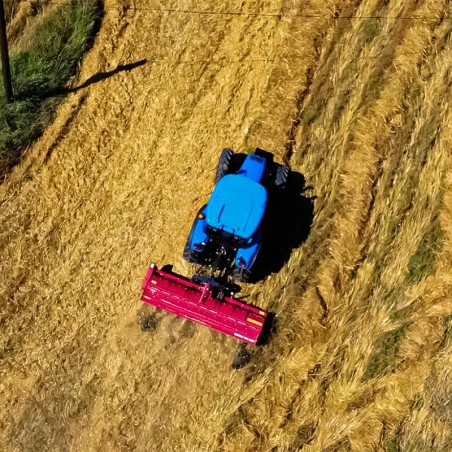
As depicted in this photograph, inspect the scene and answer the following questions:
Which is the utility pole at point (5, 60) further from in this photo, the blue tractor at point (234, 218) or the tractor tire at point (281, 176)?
the tractor tire at point (281, 176)

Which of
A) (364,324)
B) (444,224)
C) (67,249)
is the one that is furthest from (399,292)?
(67,249)

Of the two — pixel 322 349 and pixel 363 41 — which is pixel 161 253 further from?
pixel 363 41

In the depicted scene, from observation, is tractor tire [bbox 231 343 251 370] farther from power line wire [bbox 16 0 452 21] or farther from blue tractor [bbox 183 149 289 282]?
power line wire [bbox 16 0 452 21]

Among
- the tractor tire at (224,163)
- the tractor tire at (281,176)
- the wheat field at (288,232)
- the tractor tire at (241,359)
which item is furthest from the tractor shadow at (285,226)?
the tractor tire at (241,359)

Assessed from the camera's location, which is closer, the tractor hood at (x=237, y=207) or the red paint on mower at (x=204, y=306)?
the tractor hood at (x=237, y=207)

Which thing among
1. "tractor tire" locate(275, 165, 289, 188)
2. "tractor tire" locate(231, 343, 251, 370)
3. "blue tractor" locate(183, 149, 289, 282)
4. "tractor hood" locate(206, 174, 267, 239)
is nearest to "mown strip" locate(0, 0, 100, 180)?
"blue tractor" locate(183, 149, 289, 282)

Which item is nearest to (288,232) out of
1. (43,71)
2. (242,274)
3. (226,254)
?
(242,274)
